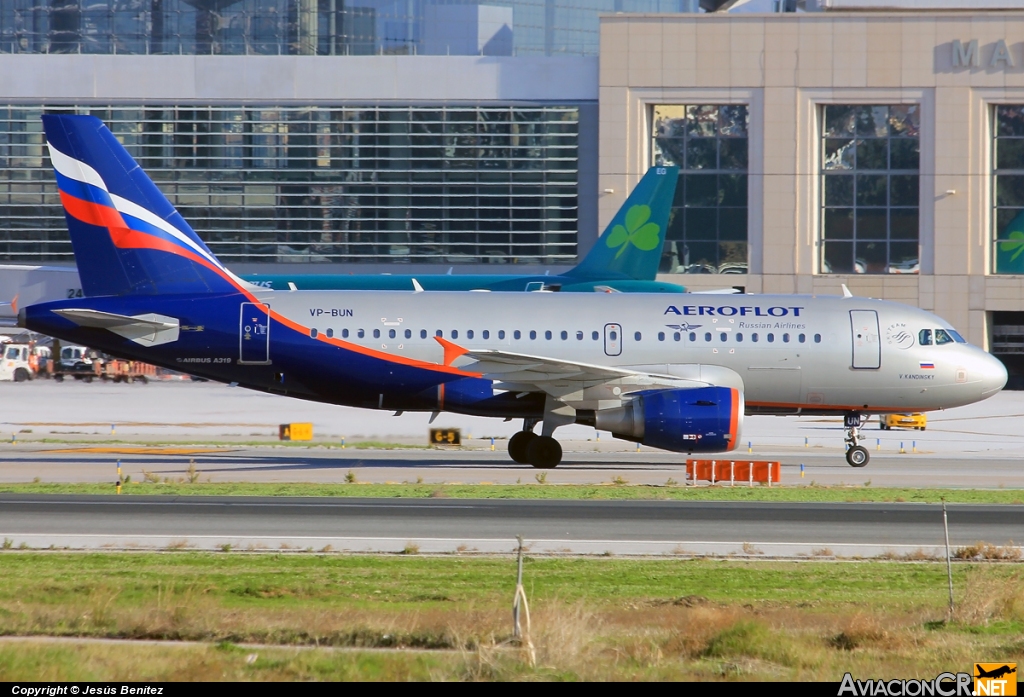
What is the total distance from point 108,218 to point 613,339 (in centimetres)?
1269

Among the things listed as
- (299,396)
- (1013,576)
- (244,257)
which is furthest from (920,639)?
(244,257)

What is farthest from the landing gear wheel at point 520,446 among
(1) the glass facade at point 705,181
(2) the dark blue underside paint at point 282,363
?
(1) the glass facade at point 705,181

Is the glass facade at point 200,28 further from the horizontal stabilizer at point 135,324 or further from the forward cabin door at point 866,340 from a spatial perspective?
the forward cabin door at point 866,340

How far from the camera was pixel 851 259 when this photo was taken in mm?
64500

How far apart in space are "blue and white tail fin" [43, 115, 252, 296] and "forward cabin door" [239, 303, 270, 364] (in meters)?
1.22

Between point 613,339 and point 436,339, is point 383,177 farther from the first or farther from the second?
point 613,339

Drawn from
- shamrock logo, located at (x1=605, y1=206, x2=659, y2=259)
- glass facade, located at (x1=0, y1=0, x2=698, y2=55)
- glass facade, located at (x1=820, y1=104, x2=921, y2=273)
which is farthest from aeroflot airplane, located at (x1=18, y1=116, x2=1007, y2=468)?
glass facade, located at (x1=0, y1=0, x2=698, y2=55)

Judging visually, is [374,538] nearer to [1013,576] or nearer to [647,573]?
[647,573]

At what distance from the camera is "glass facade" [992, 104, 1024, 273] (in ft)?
208

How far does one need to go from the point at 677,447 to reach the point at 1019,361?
44.4m

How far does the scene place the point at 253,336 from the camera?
29.1 m

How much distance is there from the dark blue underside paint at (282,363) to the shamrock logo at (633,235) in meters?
20.0

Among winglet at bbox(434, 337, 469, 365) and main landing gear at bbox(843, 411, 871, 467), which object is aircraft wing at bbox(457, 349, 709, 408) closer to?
winglet at bbox(434, 337, 469, 365)

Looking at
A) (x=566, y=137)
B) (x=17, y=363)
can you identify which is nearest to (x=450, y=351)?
(x=17, y=363)
